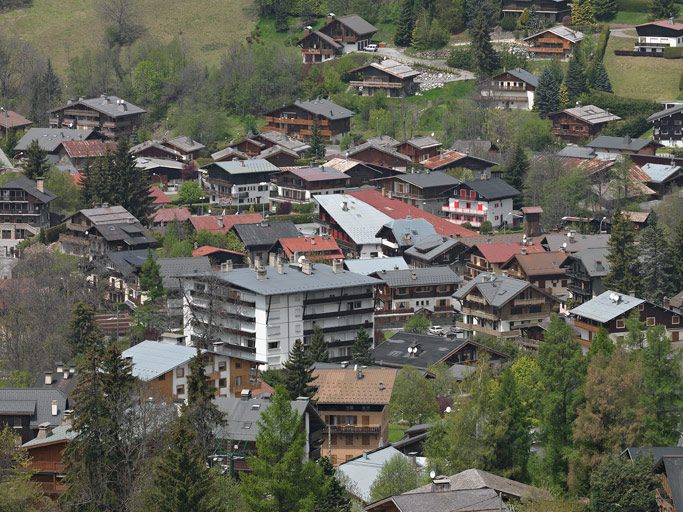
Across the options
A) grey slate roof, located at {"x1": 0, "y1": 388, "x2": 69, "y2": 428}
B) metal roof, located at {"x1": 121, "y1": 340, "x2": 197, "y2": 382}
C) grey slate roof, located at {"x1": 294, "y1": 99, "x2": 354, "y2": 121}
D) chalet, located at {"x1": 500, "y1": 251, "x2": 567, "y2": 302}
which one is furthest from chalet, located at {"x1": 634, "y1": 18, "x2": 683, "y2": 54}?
grey slate roof, located at {"x1": 0, "y1": 388, "x2": 69, "y2": 428}

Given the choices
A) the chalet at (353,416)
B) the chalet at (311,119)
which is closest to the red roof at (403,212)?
the chalet at (311,119)

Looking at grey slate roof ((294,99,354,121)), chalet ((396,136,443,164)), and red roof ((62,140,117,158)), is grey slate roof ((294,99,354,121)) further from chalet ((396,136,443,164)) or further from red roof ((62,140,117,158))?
red roof ((62,140,117,158))

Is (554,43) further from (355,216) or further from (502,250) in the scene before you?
(502,250)

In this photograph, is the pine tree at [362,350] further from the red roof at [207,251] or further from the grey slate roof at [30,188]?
the grey slate roof at [30,188]

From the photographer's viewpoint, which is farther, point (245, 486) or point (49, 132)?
point (49, 132)

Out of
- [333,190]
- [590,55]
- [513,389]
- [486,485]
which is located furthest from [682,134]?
[486,485]

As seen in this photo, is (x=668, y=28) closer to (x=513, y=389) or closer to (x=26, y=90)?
(x=26, y=90)

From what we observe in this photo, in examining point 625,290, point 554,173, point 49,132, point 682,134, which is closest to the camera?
point 625,290
